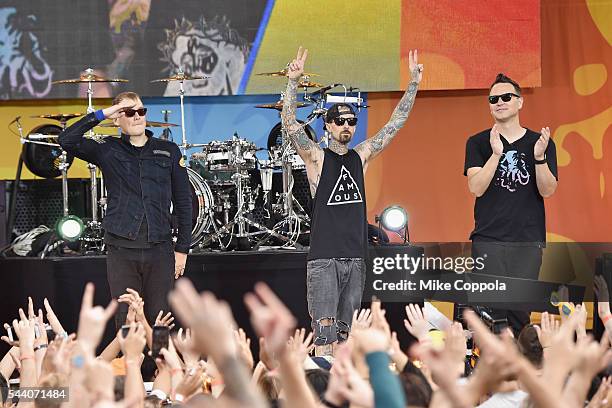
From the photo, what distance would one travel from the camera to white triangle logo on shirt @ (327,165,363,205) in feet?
16.3

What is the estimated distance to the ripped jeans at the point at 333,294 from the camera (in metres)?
4.90

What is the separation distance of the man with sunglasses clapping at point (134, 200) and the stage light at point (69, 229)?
71.8 inches

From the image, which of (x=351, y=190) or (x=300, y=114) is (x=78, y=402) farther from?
(x=300, y=114)

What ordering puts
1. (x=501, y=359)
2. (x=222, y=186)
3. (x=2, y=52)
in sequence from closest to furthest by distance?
(x=501, y=359) → (x=222, y=186) → (x=2, y=52)

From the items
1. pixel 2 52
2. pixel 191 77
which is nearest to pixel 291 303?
pixel 191 77

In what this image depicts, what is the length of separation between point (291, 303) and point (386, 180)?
257 cm

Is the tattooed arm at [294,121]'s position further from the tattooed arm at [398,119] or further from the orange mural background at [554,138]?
the orange mural background at [554,138]

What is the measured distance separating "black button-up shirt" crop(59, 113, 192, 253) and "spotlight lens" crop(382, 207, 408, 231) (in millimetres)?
2452

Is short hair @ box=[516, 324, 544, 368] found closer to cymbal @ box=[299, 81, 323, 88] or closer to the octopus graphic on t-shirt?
the octopus graphic on t-shirt

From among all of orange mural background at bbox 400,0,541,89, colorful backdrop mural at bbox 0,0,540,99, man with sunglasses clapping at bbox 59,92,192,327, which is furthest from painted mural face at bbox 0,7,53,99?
man with sunglasses clapping at bbox 59,92,192,327

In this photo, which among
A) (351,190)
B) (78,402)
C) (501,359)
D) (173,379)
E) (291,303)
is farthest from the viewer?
(291,303)

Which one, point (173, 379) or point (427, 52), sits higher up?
point (427, 52)

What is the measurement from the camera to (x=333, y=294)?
4.92 m

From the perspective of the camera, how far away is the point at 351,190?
498 cm
